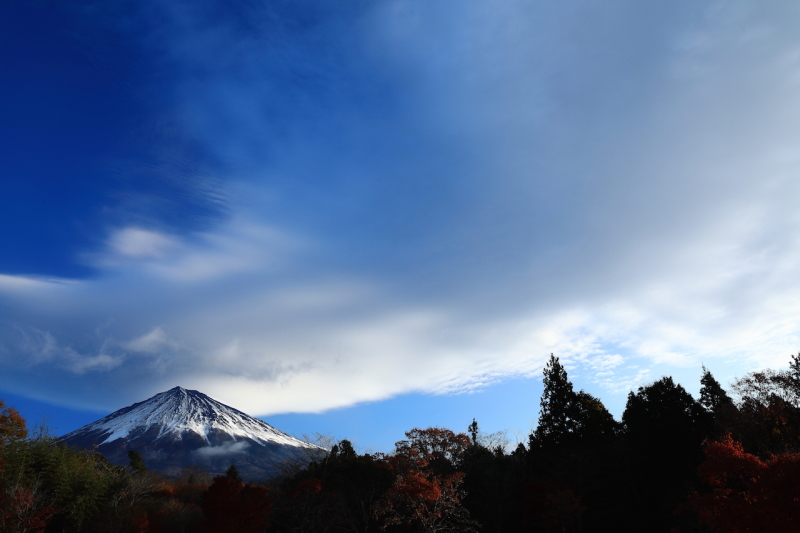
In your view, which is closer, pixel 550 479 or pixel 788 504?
pixel 788 504

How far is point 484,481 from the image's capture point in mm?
30234

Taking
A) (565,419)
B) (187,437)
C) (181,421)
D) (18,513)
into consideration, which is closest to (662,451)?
(565,419)

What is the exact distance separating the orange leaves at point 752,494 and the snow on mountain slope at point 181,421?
139 meters

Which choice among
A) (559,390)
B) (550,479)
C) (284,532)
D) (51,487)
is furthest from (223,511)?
(559,390)

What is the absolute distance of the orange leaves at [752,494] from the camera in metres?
11.6

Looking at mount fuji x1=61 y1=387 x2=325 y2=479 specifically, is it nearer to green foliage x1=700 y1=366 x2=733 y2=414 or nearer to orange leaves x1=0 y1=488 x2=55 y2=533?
orange leaves x1=0 y1=488 x2=55 y2=533

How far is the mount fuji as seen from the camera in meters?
125

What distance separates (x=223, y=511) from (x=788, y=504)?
2887 centimetres

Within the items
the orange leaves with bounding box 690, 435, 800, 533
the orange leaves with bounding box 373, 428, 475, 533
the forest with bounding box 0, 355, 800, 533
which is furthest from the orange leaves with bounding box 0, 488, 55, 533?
the orange leaves with bounding box 690, 435, 800, 533

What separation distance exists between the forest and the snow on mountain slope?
376 ft

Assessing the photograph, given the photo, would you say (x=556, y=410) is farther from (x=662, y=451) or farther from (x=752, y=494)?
(x=752, y=494)

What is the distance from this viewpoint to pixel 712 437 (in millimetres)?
26188

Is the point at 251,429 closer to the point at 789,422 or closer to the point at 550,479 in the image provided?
the point at 550,479

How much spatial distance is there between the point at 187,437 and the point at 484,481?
144894mm
